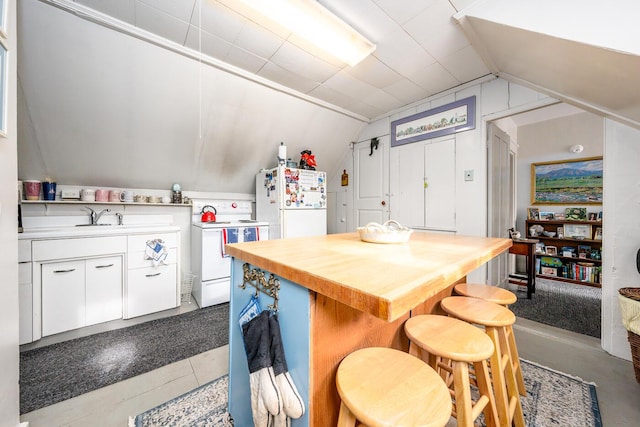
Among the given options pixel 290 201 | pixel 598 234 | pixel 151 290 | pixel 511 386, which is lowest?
pixel 511 386

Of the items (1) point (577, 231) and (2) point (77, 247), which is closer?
(2) point (77, 247)

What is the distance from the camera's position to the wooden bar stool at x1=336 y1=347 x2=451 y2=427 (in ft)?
2.02

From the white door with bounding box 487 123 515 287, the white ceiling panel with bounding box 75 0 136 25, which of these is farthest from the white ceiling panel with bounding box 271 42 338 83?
the white door with bounding box 487 123 515 287

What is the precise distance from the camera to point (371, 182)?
12.7 ft

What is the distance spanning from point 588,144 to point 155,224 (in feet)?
20.6

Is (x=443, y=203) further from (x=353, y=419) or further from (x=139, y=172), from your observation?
(x=139, y=172)

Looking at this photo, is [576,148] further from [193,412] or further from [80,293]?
[80,293]

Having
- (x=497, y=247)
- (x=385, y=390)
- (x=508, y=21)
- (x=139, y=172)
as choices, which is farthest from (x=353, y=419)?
(x=139, y=172)

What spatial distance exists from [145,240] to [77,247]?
19.0 inches

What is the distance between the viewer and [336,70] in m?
2.55

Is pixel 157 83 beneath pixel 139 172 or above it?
above

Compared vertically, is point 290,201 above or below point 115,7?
below

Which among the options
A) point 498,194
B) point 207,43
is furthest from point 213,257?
point 498,194

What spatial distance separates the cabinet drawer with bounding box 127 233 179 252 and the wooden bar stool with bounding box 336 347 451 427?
243cm
